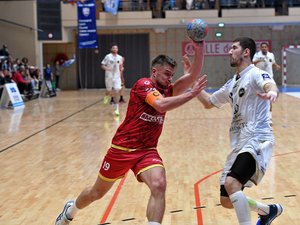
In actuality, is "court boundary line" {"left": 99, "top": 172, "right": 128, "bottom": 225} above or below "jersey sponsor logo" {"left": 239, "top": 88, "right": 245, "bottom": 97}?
below

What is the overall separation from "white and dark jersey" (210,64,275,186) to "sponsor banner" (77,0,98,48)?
2383 centimetres

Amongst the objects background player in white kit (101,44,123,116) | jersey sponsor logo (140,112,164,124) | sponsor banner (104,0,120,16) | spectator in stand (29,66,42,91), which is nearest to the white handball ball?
jersey sponsor logo (140,112,164,124)

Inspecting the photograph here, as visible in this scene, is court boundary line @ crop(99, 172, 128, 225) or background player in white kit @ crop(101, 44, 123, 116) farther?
background player in white kit @ crop(101, 44, 123, 116)

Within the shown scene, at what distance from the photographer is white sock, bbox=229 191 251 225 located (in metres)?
4.50

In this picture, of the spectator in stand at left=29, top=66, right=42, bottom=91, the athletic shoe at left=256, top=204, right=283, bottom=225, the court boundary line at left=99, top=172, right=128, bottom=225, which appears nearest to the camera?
the athletic shoe at left=256, top=204, right=283, bottom=225

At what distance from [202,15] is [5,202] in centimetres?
2525

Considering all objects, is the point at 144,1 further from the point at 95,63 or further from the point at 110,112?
the point at 110,112

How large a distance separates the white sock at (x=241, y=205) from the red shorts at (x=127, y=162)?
2.18 feet

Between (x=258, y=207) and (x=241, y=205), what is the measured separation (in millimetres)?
437

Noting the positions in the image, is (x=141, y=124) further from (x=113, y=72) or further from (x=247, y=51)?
(x=113, y=72)

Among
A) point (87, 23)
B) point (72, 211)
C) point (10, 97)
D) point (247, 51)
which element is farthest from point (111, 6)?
point (247, 51)

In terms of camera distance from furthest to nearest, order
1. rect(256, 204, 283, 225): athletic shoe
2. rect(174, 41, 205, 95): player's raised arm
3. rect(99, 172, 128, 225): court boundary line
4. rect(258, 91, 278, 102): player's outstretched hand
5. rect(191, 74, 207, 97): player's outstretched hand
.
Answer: rect(99, 172, 128, 225): court boundary line, rect(256, 204, 283, 225): athletic shoe, rect(174, 41, 205, 95): player's raised arm, rect(191, 74, 207, 97): player's outstretched hand, rect(258, 91, 278, 102): player's outstretched hand

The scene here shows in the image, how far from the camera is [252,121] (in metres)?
4.63

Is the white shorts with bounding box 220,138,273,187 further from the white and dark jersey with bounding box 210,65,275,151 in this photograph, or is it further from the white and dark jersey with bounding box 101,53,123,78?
the white and dark jersey with bounding box 101,53,123,78
